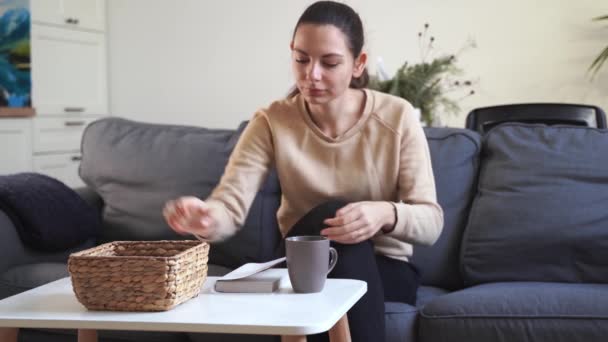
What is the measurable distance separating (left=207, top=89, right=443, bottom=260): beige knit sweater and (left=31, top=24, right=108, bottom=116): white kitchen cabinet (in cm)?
302

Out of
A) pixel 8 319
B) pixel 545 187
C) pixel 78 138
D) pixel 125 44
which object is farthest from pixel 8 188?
pixel 125 44

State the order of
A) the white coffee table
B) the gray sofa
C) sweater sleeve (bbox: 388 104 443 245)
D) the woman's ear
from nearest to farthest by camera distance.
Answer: the white coffee table, sweater sleeve (bbox: 388 104 443 245), the gray sofa, the woman's ear

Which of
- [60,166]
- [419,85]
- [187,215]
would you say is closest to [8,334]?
[187,215]

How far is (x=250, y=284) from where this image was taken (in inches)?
55.9

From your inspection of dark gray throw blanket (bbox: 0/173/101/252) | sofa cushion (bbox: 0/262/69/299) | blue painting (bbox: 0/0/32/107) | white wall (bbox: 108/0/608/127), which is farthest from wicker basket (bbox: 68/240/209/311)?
blue painting (bbox: 0/0/32/107)

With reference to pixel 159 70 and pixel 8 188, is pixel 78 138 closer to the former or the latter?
pixel 159 70

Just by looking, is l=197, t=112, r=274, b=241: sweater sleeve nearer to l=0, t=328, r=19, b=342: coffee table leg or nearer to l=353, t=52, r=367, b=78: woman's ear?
l=353, t=52, r=367, b=78: woman's ear

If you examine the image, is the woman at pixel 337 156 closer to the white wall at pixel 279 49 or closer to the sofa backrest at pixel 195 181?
the sofa backrest at pixel 195 181

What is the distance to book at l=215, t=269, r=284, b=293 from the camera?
1420 millimetres

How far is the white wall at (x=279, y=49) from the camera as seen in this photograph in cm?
425

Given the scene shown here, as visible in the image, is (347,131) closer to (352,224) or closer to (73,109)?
(352,224)

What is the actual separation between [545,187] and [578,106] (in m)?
0.89

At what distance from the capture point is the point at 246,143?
6.62ft

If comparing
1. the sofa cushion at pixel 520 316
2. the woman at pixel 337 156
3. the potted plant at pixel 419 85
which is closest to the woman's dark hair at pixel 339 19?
the woman at pixel 337 156
